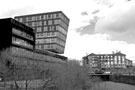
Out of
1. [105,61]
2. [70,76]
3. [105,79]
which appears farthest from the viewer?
Answer: [105,61]

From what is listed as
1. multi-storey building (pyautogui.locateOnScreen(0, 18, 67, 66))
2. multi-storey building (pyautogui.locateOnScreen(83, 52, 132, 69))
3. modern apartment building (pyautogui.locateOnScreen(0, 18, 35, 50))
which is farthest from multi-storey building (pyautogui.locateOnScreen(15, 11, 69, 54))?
multi-storey building (pyautogui.locateOnScreen(83, 52, 132, 69))

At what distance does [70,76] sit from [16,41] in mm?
28176

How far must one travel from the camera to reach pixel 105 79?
283ft

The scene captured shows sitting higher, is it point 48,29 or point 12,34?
point 48,29

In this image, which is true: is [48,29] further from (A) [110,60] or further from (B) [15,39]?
(A) [110,60]

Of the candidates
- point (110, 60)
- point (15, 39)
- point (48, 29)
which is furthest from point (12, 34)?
point (110, 60)

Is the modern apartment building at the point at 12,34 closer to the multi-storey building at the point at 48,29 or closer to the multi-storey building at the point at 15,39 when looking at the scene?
the multi-storey building at the point at 15,39

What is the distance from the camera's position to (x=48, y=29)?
9675 centimetres

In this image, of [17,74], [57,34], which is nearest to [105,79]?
[57,34]

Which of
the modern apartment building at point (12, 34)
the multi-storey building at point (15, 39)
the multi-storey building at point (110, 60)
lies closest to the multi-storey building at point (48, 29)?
the modern apartment building at point (12, 34)

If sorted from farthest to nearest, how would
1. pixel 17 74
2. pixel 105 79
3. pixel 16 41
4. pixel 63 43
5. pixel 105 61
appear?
1. pixel 105 61
2. pixel 63 43
3. pixel 105 79
4. pixel 16 41
5. pixel 17 74

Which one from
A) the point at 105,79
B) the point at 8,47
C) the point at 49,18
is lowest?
the point at 105,79

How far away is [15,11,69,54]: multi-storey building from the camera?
95500mm

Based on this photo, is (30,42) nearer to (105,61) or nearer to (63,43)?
(63,43)
